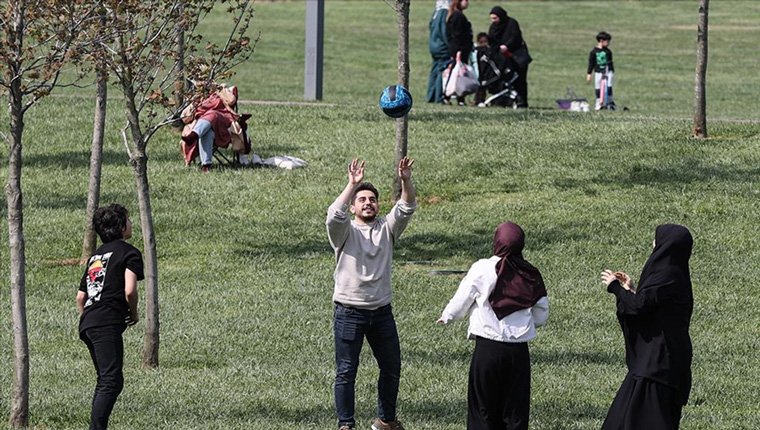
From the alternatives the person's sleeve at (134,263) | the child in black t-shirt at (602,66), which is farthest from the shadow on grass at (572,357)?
the child in black t-shirt at (602,66)

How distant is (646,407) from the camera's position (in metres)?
9.60

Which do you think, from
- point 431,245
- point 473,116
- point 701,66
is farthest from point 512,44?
point 431,245

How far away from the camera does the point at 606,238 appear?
17.4m

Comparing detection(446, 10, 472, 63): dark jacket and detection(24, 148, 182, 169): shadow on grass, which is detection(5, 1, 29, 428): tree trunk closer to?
detection(24, 148, 182, 169): shadow on grass

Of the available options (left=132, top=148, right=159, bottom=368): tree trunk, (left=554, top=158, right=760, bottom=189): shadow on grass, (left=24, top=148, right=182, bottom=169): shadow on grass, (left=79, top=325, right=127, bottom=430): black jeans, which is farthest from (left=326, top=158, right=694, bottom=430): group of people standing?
(left=24, top=148, right=182, bottom=169): shadow on grass

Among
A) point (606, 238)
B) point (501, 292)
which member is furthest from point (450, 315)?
point (606, 238)

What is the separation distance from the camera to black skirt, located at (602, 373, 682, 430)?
9578 mm

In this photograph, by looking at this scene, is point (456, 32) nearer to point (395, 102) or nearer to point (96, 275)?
point (395, 102)

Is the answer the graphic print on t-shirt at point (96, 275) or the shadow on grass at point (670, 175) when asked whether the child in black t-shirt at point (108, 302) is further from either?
the shadow on grass at point (670, 175)

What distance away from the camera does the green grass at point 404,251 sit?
11.8 m

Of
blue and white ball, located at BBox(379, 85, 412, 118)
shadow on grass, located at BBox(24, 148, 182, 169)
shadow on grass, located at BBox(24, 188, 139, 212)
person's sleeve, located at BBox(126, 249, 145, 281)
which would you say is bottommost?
shadow on grass, located at BBox(24, 188, 139, 212)

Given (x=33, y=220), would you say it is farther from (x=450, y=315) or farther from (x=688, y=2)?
(x=688, y=2)

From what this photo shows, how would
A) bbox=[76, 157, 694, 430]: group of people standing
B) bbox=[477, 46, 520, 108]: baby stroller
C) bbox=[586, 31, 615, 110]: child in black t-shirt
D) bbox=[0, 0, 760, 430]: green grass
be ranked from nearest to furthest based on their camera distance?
bbox=[76, 157, 694, 430]: group of people standing, bbox=[0, 0, 760, 430]: green grass, bbox=[477, 46, 520, 108]: baby stroller, bbox=[586, 31, 615, 110]: child in black t-shirt

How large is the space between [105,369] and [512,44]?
1868 cm
